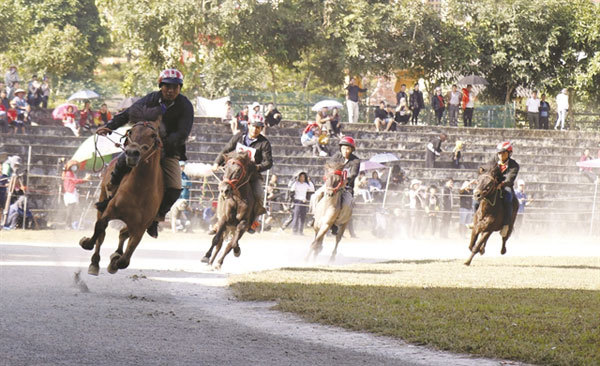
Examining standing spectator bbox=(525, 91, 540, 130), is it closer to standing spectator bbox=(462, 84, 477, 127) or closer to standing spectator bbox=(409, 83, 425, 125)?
standing spectator bbox=(462, 84, 477, 127)

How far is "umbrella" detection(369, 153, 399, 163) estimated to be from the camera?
34.6m

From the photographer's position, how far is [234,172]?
1731 centimetres

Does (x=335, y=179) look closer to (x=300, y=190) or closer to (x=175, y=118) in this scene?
(x=175, y=118)

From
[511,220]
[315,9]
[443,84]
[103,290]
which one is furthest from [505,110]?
[103,290]

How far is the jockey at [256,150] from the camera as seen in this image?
1744 centimetres

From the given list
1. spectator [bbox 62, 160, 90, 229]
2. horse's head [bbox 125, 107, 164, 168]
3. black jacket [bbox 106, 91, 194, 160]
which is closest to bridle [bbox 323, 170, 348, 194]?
black jacket [bbox 106, 91, 194, 160]

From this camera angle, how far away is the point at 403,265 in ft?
67.2

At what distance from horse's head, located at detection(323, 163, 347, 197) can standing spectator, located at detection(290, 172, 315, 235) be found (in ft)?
34.2

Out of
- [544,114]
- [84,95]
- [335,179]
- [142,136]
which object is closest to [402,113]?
[544,114]

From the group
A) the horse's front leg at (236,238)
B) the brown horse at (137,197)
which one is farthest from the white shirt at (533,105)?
the brown horse at (137,197)

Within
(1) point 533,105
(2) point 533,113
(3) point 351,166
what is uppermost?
(1) point 533,105

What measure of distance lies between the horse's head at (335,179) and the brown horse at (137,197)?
7480 millimetres

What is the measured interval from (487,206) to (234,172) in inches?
224

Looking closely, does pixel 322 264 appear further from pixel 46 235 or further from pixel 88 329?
pixel 88 329
